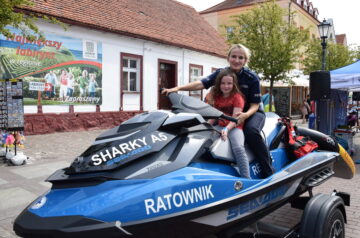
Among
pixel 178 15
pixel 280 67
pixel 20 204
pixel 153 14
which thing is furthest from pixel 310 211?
pixel 178 15

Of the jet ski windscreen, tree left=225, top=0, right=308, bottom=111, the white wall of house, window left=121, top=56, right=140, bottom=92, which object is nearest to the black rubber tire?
the jet ski windscreen

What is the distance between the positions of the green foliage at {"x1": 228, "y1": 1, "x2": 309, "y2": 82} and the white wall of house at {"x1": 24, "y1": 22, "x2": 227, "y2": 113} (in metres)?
3.57

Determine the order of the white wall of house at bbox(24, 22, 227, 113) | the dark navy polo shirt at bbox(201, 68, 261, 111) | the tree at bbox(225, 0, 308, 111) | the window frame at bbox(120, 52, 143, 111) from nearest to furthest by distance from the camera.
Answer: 1. the dark navy polo shirt at bbox(201, 68, 261, 111)
2. the white wall of house at bbox(24, 22, 227, 113)
3. the window frame at bbox(120, 52, 143, 111)
4. the tree at bbox(225, 0, 308, 111)

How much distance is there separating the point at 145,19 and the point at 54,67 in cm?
627

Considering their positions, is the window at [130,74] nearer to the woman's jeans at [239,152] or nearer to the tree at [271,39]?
the tree at [271,39]

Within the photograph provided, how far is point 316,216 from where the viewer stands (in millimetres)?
2465

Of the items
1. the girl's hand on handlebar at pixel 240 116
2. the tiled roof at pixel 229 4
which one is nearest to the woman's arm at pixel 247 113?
the girl's hand on handlebar at pixel 240 116

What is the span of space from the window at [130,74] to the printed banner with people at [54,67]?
5.00ft

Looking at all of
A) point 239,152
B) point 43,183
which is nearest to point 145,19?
point 43,183

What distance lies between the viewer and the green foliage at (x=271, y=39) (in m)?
15.4

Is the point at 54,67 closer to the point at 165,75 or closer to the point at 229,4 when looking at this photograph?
the point at 165,75

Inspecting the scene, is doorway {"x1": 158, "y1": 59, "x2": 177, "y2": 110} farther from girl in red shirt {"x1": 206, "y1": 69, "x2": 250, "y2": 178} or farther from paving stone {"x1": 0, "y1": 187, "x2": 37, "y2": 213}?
girl in red shirt {"x1": 206, "y1": 69, "x2": 250, "y2": 178}

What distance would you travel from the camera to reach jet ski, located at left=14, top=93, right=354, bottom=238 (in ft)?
5.51

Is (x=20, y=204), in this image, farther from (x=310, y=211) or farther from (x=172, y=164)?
(x=310, y=211)
